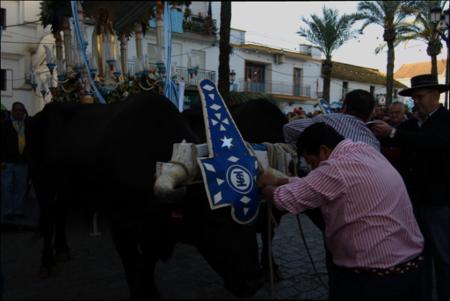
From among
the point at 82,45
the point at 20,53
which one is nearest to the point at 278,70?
the point at 20,53

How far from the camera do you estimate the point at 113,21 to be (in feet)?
22.8

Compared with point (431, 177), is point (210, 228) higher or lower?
lower

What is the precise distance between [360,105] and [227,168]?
1.58 m

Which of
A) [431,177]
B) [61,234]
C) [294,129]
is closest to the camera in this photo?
[431,177]

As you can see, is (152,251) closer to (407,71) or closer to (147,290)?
(147,290)

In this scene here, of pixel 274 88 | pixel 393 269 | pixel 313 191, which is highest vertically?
pixel 274 88

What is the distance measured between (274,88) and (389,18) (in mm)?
13448

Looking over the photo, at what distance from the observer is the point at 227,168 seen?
2.84 m

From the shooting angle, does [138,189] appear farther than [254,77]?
No

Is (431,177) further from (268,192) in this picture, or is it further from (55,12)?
(55,12)

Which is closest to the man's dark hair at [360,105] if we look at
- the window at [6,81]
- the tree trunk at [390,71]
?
the tree trunk at [390,71]

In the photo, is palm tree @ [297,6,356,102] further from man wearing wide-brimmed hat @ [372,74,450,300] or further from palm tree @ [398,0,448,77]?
man wearing wide-brimmed hat @ [372,74,450,300]

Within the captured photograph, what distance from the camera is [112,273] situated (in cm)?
523

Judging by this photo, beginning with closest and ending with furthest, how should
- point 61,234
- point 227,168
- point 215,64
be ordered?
point 227,168 → point 61,234 → point 215,64
